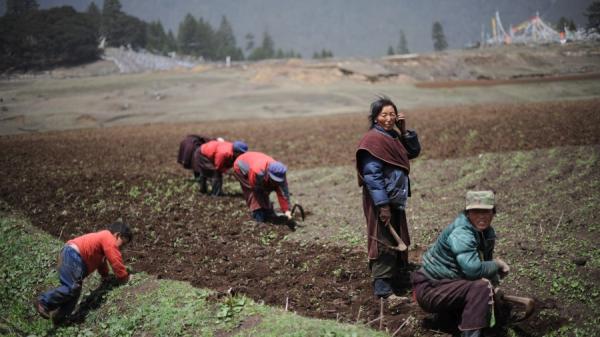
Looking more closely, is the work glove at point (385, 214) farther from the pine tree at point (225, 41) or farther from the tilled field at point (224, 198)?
the pine tree at point (225, 41)

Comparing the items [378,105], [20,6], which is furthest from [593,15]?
[20,6]

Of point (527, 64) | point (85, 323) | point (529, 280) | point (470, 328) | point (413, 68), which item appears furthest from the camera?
point (413, 68)

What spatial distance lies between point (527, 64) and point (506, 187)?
16193mm

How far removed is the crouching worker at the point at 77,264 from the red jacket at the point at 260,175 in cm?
302

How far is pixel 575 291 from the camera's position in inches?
200

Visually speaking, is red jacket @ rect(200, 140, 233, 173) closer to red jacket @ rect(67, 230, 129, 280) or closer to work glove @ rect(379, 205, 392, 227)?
red jacket @ rect(67, 230, 129, 280)

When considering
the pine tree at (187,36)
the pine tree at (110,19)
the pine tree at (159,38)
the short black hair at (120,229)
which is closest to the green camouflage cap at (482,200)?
the short black hair at (120,229)

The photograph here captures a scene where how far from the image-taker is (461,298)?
4.28 meters

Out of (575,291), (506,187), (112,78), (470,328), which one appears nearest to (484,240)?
(470,328)

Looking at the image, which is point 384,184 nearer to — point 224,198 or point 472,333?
point 472,333

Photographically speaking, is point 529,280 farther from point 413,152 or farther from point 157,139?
point 157,139

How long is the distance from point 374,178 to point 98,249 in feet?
11.2

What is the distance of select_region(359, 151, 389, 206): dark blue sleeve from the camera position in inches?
207

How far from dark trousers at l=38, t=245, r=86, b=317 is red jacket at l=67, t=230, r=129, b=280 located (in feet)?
0.25
